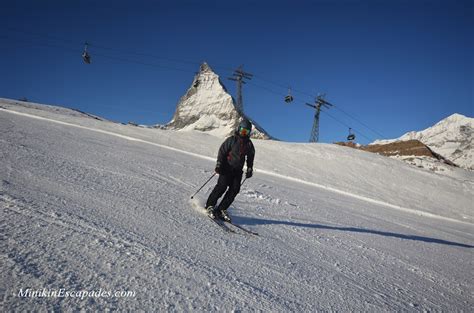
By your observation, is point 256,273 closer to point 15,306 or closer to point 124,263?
point 124,263

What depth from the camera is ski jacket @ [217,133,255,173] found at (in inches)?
188

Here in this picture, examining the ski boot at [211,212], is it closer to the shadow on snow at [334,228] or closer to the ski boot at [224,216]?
the ski boot at [224,216]

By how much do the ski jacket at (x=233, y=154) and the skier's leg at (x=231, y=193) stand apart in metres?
0.17

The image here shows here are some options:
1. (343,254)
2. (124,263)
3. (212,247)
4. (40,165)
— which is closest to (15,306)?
(124,263)

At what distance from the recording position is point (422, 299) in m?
3.21

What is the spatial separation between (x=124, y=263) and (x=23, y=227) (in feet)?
3.63

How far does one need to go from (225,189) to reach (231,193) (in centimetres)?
13

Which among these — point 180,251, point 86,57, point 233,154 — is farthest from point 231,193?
point 86,57

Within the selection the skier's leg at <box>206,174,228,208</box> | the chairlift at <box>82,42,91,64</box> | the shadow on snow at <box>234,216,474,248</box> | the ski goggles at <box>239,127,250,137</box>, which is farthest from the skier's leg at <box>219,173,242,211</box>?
the chairlift at <box>82,42,91,64</box>

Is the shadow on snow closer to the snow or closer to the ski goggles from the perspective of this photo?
the snow

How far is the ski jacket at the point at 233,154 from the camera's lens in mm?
4773

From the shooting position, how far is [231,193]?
4.80m

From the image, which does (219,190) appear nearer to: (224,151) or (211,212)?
(211,212)

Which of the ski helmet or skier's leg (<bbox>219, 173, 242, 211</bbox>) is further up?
the ski helmet
